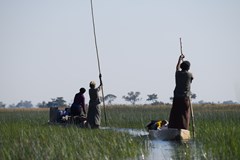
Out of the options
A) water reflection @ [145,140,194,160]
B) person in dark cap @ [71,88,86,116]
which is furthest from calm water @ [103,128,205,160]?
person in dark cap @ [71,88,86,116]

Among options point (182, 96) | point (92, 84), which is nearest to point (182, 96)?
point (182, 96)

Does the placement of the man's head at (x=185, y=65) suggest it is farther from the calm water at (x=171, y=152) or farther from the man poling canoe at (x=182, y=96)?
the calm water at (x=171, y=152)

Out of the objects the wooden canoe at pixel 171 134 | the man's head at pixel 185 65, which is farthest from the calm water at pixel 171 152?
the man's head at pixel 185 65

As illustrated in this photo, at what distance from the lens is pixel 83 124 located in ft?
59.3

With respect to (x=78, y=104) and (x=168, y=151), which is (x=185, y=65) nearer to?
(x=168, y=151)

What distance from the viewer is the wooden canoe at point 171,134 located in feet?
41.8

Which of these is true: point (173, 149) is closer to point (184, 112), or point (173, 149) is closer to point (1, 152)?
point (184, 112)

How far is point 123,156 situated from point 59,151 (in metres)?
1.14

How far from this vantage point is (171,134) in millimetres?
13016

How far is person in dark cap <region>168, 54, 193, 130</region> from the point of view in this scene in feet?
43.1

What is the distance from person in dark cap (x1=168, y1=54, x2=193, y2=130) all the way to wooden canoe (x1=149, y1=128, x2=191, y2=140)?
0.94ft

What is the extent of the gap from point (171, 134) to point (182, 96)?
1.04 metres

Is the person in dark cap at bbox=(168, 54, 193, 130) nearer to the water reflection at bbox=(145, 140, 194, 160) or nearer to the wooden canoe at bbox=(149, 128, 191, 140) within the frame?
the wooden canoe at bbox=(149, 128, 191, 140)

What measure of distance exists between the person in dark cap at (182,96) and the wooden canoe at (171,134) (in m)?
0.29
